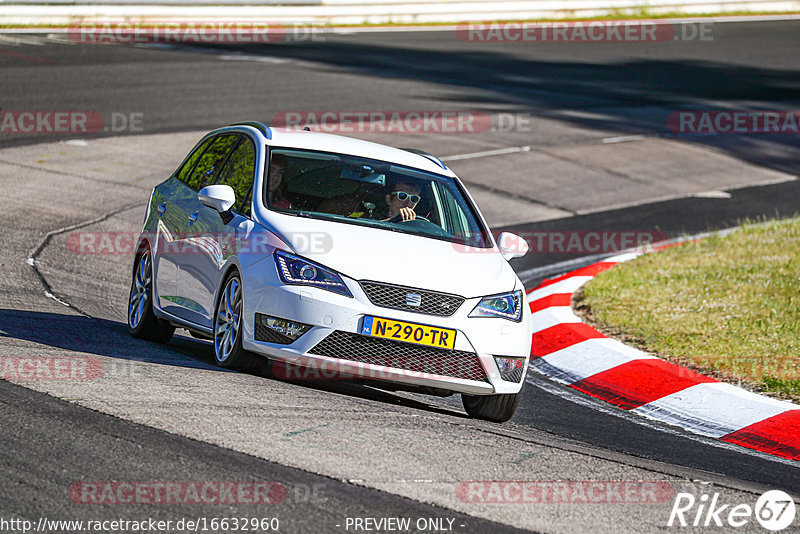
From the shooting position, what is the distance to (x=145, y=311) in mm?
9086

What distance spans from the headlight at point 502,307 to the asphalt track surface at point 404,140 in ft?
2.19

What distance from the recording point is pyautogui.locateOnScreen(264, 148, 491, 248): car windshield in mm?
8023

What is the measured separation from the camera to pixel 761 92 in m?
28.0

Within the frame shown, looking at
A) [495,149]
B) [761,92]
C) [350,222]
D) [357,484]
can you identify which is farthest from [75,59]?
[357,484]

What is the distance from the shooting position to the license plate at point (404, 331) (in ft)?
23.2

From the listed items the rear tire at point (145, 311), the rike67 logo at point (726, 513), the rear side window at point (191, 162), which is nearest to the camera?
the rike67 logo at point (726, 513)

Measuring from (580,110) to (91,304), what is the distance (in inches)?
614

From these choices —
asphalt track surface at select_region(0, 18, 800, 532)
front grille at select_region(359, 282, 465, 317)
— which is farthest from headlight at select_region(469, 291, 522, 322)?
asphalt track surface at select_region(0, 18, 800, 532)

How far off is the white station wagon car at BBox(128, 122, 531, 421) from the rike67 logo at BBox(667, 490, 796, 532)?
1.92m

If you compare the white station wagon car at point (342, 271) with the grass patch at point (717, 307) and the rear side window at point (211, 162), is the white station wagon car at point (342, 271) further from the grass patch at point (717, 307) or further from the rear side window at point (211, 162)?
the grass patch at point (717, 307)

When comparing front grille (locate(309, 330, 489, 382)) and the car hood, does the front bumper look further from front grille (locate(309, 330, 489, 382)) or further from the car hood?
the car hood

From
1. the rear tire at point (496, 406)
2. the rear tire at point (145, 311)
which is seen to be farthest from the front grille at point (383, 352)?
the rear tire at point (145, 311)

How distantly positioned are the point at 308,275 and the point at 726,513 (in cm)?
280

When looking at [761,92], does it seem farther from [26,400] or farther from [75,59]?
[26,400]
